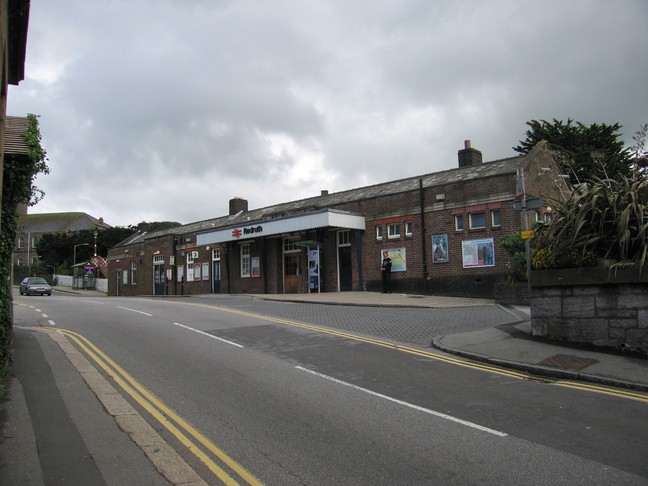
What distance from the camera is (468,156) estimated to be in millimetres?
27328

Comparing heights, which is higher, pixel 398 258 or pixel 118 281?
pixel 398 258

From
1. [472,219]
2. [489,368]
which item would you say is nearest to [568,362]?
[489,368]

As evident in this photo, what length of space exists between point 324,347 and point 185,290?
29.4 metres

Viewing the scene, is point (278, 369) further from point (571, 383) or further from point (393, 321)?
point (393, 321)

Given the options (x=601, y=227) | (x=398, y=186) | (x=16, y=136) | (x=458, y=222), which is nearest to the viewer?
(x=16, y=136)

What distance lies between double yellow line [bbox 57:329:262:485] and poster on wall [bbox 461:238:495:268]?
16.2 meters

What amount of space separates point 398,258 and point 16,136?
59.0 ft

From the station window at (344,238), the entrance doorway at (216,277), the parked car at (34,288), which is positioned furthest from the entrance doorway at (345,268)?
the parked car at (34,288)

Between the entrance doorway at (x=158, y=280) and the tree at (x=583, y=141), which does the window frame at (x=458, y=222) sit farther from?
the entrance doorway at (x=158, y=280)

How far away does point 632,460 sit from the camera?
444 centimetres

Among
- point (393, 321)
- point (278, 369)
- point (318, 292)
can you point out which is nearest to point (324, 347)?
point (278, 369)

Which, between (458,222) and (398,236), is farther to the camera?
(398,236)

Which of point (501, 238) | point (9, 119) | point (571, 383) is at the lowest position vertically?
point (571, 383)

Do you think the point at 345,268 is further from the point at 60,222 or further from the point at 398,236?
the point at 60,222
